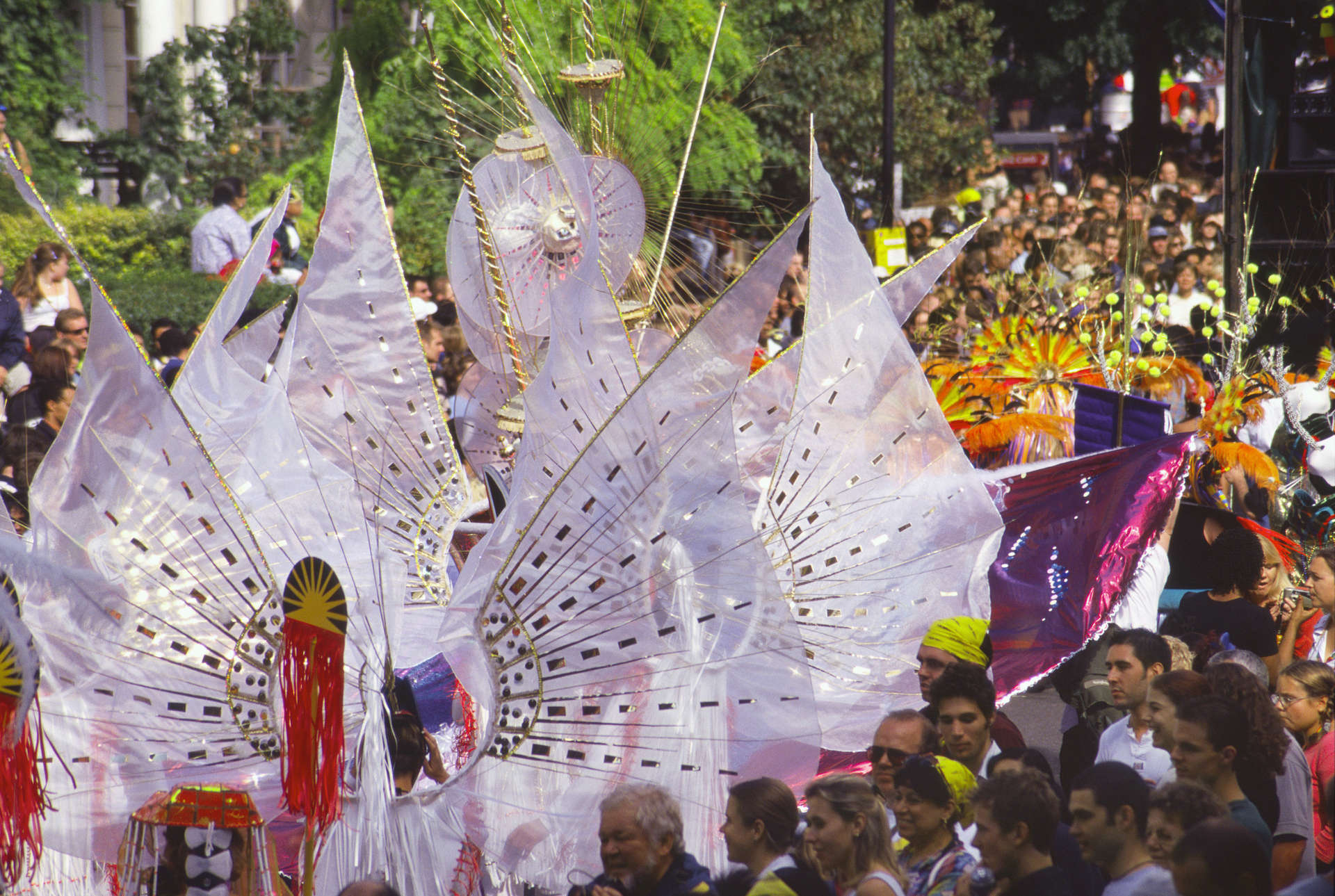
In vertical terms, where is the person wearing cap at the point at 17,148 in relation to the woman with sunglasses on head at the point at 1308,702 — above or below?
above

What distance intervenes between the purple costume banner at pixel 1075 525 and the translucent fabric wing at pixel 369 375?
1.86 metres

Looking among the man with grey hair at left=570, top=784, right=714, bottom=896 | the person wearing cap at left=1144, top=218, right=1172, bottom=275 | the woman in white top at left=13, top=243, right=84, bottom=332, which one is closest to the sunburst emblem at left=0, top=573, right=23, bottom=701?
the man with grey hair at left=570, top=784, right=714, bottom=896

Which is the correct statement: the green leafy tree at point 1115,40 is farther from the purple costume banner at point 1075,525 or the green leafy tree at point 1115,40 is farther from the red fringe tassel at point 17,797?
the red fringe tassel at point 17,797

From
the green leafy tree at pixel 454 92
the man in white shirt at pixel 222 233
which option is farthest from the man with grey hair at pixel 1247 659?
the man in white shirt at pixel 222 233

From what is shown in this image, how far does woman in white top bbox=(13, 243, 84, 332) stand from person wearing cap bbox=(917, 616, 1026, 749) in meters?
5.45

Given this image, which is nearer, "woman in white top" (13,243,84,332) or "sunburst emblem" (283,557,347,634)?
"sunburst emblem" (283,557,347,634)

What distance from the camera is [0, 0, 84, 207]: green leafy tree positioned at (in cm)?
1400

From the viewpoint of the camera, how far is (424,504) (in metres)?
5.03

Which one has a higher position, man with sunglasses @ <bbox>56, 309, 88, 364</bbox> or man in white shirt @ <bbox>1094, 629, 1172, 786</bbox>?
man with sunglasses @ <bbox>56, 309, 88, 364</bbox>

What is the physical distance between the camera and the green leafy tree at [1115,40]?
20391 millimetres

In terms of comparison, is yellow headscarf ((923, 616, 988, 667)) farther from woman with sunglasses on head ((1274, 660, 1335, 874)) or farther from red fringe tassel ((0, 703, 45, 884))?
red fringe tassel ((0, 703, 45, 884))

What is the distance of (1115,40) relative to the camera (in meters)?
21.0

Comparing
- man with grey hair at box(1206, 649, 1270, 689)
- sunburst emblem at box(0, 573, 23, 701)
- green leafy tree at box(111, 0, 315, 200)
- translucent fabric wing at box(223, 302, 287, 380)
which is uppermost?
green leafy tree at box(111, 0, 315, 200)

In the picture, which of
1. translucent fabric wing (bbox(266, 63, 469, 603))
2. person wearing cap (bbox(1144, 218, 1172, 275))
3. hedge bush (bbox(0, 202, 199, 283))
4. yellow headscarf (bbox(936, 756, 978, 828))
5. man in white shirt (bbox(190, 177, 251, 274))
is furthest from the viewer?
hedge bush (bbox(0, 202, 199, 283))
